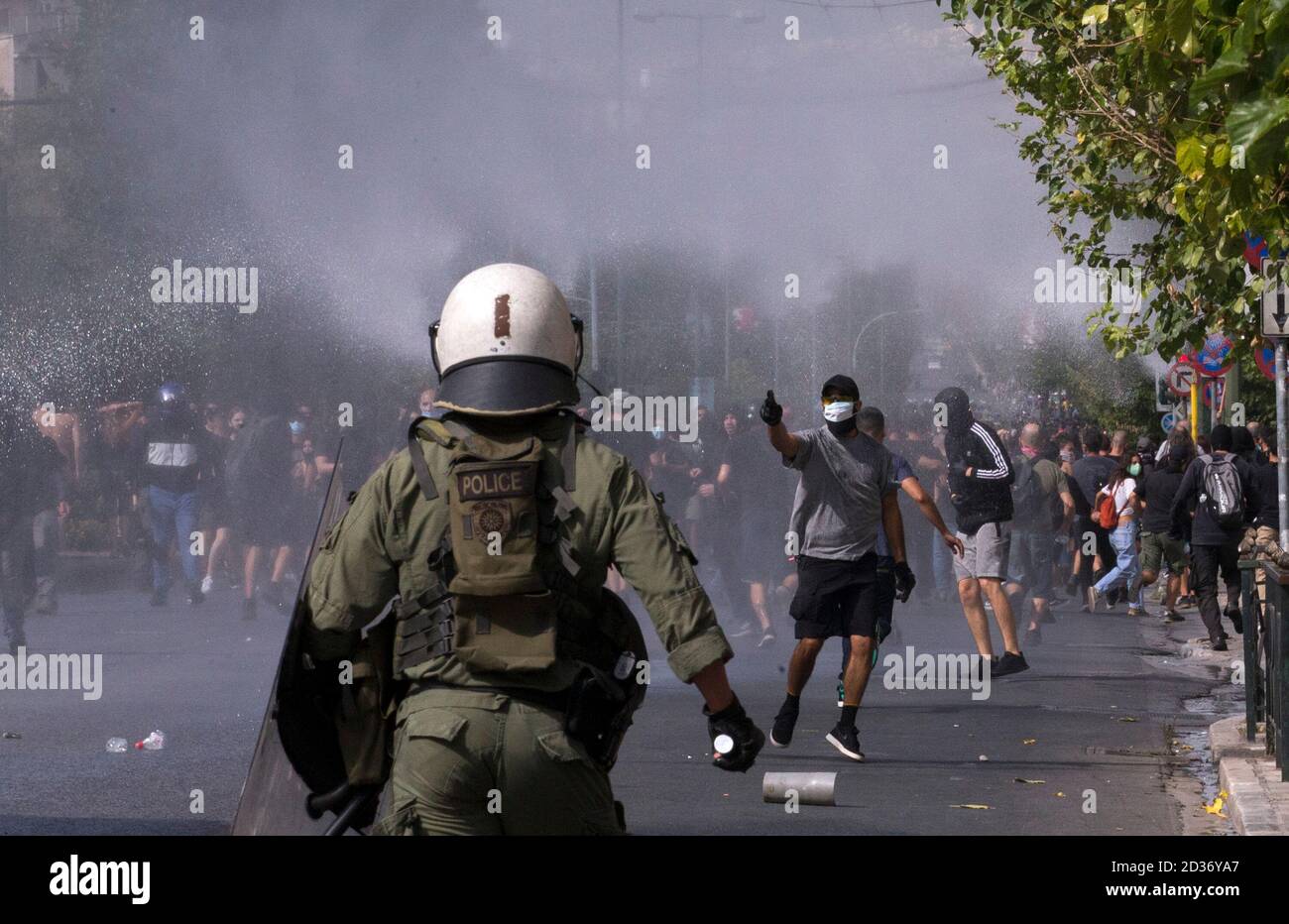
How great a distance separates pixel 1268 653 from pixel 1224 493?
5.77m

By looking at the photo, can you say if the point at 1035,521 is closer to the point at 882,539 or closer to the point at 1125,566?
the point at 1125,566

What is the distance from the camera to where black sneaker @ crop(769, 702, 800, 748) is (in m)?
8.20

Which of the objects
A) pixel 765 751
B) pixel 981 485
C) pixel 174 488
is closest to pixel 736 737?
pixel 765 751

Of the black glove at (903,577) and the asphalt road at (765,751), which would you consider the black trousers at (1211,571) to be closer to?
the asphalt road at (765,751)

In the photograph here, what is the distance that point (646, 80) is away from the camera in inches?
638

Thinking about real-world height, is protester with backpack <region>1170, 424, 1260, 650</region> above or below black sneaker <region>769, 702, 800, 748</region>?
above

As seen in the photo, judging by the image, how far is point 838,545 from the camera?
27.3 feet

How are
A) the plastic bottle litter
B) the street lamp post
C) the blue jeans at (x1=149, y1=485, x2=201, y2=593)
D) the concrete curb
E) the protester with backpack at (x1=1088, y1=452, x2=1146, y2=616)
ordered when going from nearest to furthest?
1. the concrete curb
2. the plastic bottle litter
3. the blue jeans at (x1=149, y1=485, x2=201, y2=593)
4. the protester with backpack at (x1=1088, y1=452, x2=1146, y2=616)
5. the street lamp post

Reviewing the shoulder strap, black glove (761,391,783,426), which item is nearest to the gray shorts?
black glove (761,391,783,426)

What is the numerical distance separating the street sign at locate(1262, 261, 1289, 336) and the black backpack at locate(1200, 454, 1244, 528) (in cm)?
448

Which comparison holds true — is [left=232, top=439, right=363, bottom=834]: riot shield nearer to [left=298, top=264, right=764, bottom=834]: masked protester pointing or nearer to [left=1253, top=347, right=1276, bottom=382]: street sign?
[left=298, top=264, right=764, bottom=834]: masked protester pointing

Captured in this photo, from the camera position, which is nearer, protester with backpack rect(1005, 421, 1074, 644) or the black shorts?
the black shorts
